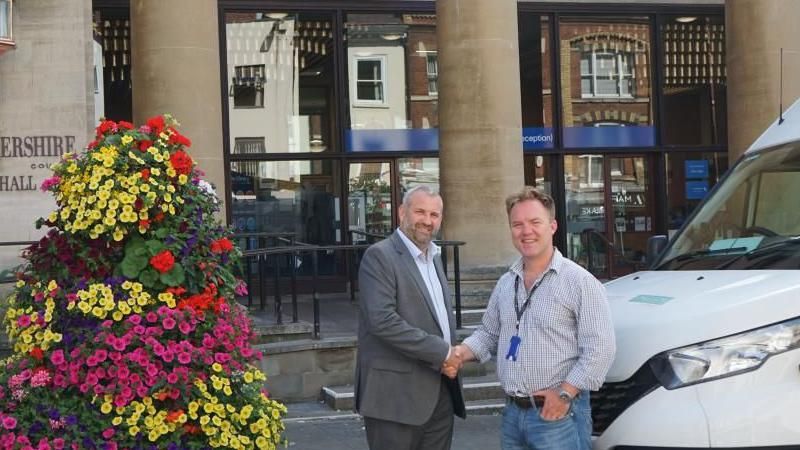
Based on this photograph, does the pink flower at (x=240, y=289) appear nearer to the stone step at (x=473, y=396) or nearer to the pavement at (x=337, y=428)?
the pavement at (x=337, y=428)

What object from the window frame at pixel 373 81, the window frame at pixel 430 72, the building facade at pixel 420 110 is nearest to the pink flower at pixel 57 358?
the building facade at pixel 420 110

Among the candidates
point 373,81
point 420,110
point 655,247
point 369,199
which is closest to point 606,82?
point 420,110

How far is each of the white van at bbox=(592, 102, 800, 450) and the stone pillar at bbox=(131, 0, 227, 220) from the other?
28.5ft

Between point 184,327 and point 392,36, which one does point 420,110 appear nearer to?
point 392,36

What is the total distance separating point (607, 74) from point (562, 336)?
14.9m

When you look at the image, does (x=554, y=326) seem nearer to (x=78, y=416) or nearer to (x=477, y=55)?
(x=78, y=416)

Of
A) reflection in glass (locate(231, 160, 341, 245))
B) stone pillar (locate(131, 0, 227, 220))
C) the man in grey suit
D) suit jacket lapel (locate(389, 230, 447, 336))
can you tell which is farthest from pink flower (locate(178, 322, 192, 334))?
reflection in glass (locate(231, 160, 341, 245))

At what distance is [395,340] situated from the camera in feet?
16.7

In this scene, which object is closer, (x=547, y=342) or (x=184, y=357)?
(x=547, y=342)

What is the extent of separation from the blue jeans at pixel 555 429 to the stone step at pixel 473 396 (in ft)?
16.2

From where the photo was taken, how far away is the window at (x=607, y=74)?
738 inches

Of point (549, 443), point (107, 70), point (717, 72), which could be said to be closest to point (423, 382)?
point (549, 443)

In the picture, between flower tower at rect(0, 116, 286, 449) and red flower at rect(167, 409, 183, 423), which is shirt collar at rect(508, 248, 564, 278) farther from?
red flower at rect(167, 409, 183, 423)

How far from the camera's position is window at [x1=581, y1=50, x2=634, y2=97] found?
61.5ft
